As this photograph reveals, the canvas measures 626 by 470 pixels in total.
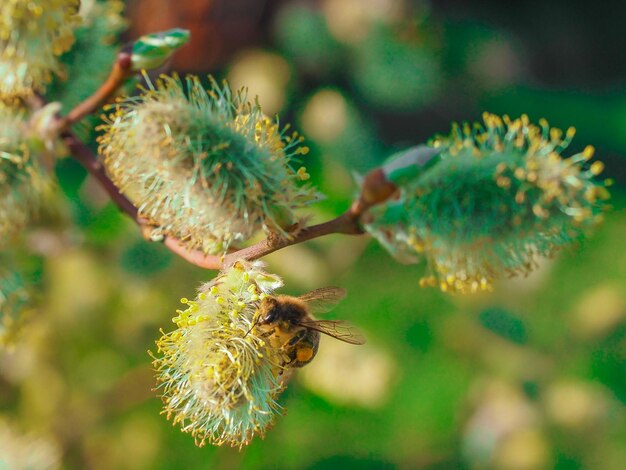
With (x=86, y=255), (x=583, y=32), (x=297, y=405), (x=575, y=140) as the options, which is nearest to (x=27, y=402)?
(x=86, y=255)

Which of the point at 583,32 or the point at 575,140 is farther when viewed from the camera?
the point at 583,32

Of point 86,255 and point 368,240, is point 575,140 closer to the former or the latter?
point 368,240

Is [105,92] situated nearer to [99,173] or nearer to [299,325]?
[99,173]

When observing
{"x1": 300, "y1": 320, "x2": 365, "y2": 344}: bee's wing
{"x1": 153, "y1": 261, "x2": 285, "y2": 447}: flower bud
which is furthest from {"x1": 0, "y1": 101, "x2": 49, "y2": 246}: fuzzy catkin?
{"x1": 300, "y1": 320, "x2": 365, "y2": 344}: bee's wing

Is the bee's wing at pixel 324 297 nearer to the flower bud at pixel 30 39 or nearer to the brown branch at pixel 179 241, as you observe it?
the brown branch at pixel 179 241

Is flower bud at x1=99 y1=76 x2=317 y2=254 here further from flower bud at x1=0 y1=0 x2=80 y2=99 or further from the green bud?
flower bud at x1=0 y1=0 x2=80 y2=99

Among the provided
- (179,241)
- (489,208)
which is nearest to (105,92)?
(179,241)
